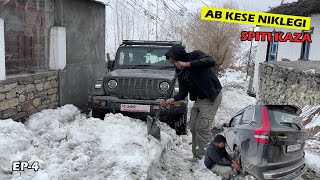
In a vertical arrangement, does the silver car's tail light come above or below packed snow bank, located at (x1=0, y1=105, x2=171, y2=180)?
above

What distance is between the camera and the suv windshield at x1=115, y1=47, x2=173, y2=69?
28.2 ft

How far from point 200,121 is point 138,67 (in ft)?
11.6

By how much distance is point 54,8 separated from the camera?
793 cm

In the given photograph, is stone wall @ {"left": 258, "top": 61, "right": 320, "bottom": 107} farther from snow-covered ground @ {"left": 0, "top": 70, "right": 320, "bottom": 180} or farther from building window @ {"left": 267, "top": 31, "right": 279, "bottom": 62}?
building window @ {"left": 267, "top": 31, "right": 279, "bottom": 62}

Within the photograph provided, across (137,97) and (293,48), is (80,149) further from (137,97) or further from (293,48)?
(293,48)

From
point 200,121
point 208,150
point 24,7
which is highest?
point 24,7

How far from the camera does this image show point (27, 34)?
23.2 feet

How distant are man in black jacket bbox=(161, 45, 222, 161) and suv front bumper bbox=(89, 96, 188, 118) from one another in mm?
1496

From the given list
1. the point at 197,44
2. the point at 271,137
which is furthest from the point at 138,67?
the point at 197,44

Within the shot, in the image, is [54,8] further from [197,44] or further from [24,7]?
[197,44]

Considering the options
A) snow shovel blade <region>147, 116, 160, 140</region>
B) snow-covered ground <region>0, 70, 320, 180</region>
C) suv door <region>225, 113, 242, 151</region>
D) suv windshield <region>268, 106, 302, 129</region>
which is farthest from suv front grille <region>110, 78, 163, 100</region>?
suv windshield <region>268, 106, 302, 129</region>

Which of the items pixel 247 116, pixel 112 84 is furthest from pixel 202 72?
pixel 112 84

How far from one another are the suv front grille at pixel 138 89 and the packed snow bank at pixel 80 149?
40.3 inches
